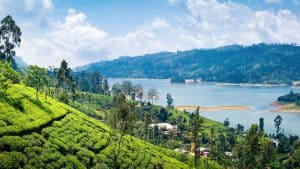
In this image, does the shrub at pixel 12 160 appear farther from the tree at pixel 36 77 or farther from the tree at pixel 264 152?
the tree at pixel 264 152

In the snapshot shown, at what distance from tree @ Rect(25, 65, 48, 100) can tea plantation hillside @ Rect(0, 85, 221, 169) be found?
4974mm

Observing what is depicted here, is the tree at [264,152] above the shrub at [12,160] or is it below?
below

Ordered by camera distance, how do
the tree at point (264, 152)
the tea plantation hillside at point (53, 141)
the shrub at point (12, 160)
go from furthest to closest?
the tree at point (264, 152) → the tea plantation hillside at point (53, 141) → the shrub at point (12, 160)

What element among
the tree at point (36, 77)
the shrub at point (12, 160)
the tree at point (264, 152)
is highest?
the tree at point (36, 77)

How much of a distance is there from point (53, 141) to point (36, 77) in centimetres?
2771

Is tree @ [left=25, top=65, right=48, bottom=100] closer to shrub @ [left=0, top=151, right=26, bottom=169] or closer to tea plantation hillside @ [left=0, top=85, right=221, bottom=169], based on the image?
tea plantation hillside @ [left=0, top=85, right=221, bottom=169]

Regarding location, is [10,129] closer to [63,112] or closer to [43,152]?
[43,152]

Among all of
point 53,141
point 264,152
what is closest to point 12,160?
point 53,141

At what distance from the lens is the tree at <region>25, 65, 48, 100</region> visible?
316 ft

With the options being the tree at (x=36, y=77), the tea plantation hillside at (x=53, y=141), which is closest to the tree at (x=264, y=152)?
the tea plantation hillside at (x=53, y=141)

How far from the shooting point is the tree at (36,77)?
96438mm

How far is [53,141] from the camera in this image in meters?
73.3

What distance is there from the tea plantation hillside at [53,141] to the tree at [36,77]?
497 cm

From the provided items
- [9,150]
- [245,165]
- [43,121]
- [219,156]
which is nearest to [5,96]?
[43,121]
